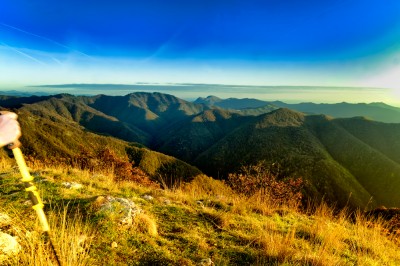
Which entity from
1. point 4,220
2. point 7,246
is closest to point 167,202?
point 4,220

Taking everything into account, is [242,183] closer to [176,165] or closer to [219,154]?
[176,165]

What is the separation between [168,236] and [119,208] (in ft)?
3.19

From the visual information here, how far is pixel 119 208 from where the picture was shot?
4383 mm

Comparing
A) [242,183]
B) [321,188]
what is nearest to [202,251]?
[242,183]

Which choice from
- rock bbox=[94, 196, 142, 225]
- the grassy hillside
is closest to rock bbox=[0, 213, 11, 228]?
the grassy hillside

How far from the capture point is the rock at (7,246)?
2.79m

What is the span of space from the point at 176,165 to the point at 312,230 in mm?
111381

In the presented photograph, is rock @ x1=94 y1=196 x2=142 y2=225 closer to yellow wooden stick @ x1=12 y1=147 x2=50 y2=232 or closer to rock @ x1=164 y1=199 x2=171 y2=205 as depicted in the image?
rock @ x1=164 y1=199 x2=171 y2=205

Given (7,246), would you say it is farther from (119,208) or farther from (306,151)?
(306,151)

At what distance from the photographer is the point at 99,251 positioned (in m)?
3.31

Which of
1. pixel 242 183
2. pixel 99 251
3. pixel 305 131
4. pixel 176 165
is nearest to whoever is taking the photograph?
pixel 99 251

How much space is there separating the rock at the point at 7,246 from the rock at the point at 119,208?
4.61 feet

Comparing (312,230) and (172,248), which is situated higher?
(172,248)

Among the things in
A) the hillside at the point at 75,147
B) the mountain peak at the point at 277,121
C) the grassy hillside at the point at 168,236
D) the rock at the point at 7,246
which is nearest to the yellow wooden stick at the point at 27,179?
the grassy hillside at the point at 168,236
